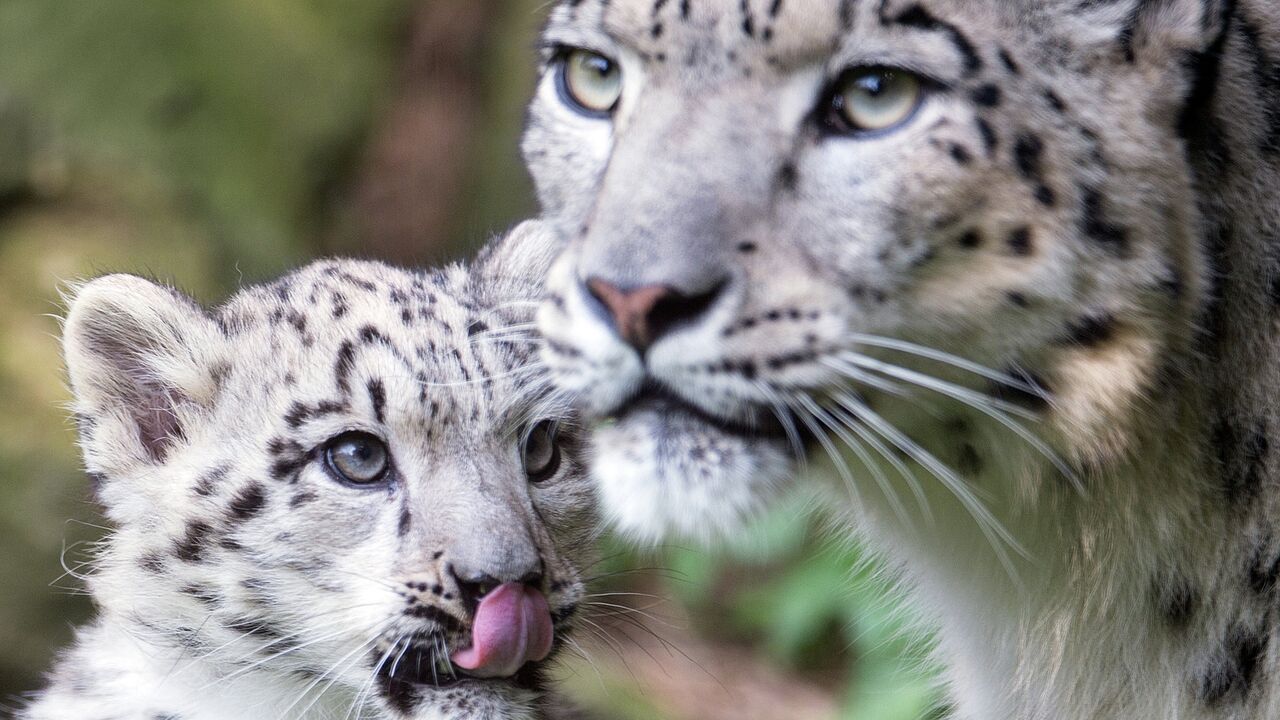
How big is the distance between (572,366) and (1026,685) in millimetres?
1314

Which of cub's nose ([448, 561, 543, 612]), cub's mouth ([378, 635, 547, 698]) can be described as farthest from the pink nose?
cub's mouth ([378, 635, 547, 698])

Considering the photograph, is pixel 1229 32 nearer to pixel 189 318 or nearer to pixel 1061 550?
pixel 1061 550

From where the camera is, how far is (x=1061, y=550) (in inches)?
118

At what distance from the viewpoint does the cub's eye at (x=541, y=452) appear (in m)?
3.58

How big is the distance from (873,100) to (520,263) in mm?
1523

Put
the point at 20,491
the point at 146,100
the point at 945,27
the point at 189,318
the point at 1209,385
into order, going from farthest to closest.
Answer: the point at 146,100 < the point at 20,491 < the point at 189,318 < the point at 1209,385 < the point at 945,27

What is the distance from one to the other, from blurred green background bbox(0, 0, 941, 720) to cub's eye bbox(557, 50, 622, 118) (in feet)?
7.79

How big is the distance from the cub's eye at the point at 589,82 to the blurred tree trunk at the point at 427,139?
6142mm

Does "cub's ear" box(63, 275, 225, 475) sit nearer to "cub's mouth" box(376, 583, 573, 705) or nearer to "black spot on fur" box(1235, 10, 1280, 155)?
"cub's mouth" box(376, 583, 573, 705)

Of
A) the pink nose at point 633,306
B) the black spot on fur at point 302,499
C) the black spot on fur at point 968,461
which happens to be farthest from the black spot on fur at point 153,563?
the black spot on fur at point 968,461

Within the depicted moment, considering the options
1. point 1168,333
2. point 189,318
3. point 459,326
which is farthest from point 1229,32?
point 189,318

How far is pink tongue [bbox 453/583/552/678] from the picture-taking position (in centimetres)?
311

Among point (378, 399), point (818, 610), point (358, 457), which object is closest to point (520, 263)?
point (378, 399)

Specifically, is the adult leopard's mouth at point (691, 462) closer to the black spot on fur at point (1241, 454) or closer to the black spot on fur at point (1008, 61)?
the black spot on fur at point (1008, 61)
